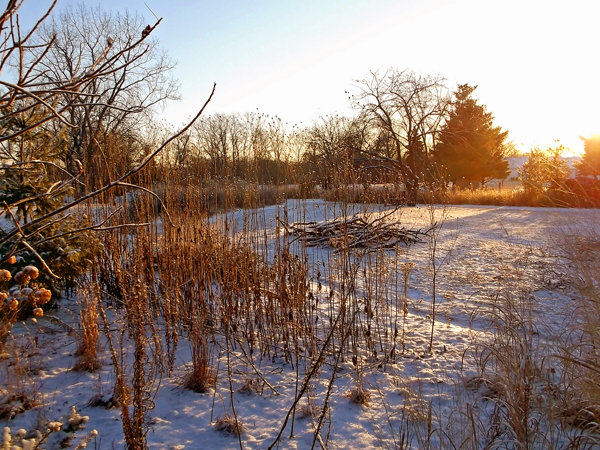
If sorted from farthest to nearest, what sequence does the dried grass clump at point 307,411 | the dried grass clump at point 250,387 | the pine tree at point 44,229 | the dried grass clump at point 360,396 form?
the pine tree at point 44,229 < the dried grass clump at point 250,387 < the dried grass clump at point 360,396 < the dried grass clump at point 307,411

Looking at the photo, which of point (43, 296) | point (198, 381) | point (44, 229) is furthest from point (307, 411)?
point (44, 229)

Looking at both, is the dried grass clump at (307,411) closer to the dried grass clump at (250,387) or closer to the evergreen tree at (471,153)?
the dried grass clump at (250,387)

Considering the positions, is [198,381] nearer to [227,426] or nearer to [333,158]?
[227,426]

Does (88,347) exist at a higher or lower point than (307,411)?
higher

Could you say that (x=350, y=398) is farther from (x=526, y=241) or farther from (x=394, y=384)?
(x=526, y=241)

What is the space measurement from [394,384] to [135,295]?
2.11 meters

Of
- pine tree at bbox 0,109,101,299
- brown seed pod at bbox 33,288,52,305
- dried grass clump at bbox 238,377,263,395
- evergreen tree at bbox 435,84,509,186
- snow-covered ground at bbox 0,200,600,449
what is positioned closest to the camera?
brown seed pod at bbox 33,288,52,305

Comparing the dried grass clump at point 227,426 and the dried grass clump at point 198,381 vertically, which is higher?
the dried grass clump at point 198,381

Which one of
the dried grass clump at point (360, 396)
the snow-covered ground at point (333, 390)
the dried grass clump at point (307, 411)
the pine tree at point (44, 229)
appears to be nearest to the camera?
the snow-covered ground at point (333, 390)

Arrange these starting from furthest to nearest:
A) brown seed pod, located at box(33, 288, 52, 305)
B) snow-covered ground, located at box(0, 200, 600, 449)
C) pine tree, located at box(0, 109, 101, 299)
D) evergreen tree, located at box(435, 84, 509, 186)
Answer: evergreen tree, located at box(435, 84, 509, 186) → pine tree, located at box(0, 109, 101, 299) → snow-covered ground, located at box(0, 200, 600, 449) → brown seed pod, located at box(33, 288, 52, 305)

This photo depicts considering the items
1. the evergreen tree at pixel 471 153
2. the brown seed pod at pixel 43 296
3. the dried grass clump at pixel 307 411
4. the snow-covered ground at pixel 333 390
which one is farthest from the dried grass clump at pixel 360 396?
the evergreen tree at pixel 471 153

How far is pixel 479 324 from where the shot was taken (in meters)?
4.25

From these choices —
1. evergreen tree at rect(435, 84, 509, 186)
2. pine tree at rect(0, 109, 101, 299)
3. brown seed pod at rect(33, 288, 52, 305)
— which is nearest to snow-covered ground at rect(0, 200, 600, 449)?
pine tree at rect(0, 109, 101, 299)

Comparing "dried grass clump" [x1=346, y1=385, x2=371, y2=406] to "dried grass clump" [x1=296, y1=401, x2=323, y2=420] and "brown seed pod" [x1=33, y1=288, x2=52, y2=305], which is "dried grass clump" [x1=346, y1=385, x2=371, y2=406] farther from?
"brown seed pod" [x1=33, y1=288, x2=52, y2=305]
